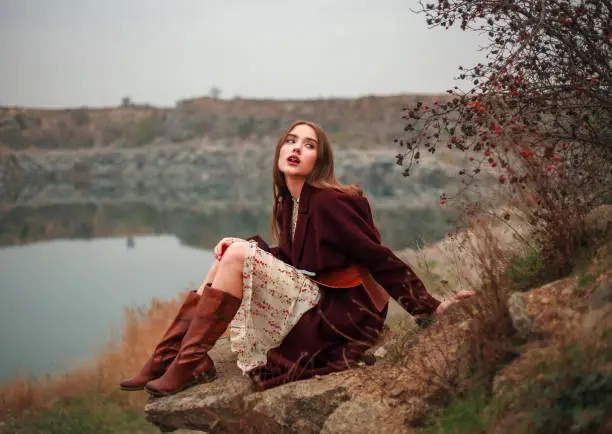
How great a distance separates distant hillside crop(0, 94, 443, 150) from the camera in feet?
121

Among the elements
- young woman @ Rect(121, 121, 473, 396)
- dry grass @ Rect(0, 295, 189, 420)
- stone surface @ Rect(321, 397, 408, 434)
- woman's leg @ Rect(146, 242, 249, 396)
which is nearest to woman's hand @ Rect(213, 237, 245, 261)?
young woman @ Rect(121, 121, 473, 396)

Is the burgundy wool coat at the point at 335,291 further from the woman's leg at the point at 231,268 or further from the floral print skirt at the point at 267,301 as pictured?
the woman's leg at the point at 231,268

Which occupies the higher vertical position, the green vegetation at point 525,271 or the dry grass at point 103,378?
the green vegetation at point 525,271

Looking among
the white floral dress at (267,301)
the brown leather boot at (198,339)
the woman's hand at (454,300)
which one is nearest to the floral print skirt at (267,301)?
the white floral dress at (267,301)

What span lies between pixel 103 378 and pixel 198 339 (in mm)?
4135

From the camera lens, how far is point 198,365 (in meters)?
3.48

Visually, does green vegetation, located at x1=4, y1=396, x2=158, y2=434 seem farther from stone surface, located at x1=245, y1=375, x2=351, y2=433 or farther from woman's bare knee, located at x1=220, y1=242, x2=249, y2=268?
woman's bare knee, located at x1=220, y1=242, x2=249, y2=268

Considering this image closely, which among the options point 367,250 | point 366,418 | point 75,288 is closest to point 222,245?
point 367,250

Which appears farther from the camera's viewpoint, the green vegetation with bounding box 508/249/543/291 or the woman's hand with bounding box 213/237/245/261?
the woman's hand with bounding box 213/237/245/261

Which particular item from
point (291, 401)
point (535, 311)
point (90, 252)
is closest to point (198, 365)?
point (291, 401)

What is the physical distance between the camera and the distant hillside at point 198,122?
36812 millimetres

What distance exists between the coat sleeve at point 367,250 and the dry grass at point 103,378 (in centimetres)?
385

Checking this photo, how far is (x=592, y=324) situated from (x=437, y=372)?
2.24 ft

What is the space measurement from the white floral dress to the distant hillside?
31764mm
